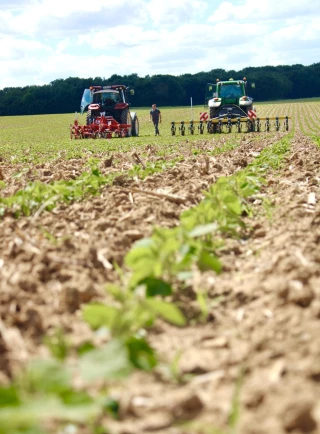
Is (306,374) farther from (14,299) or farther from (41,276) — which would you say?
(41,276)

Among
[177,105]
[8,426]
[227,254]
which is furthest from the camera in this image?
[177,105]

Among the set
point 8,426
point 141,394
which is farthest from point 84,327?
point 8,426

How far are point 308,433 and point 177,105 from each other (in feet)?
275

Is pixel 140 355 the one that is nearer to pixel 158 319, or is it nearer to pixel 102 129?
pixel 158 319

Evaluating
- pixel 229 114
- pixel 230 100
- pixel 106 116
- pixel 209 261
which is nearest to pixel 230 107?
pixel 230 100

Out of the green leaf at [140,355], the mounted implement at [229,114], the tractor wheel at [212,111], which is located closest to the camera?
the green leaf at [140,355]

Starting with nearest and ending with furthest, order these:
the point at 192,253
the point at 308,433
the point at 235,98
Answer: the point at 308,433 → the point at 192,253 → the point at 235,98

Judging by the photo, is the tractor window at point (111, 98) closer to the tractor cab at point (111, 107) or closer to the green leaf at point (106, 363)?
the tractor cab at point (111, 107)

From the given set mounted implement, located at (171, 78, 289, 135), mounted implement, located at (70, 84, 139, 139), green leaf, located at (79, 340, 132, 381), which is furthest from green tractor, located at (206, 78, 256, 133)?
green leaf, located at (79, 340, 132, 381)

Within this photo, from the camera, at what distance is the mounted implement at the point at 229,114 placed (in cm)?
2784

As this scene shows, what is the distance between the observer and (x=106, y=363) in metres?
2.35

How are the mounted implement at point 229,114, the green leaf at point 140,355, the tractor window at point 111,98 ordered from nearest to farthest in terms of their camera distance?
the green leaf at point 140,355 < the tractor window at point 111,98 < the mounted implement at point 229,114

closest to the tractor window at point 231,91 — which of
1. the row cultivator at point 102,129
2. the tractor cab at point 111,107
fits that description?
the tractor cab at point 111,107

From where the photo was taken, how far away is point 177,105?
8500 centimetres
